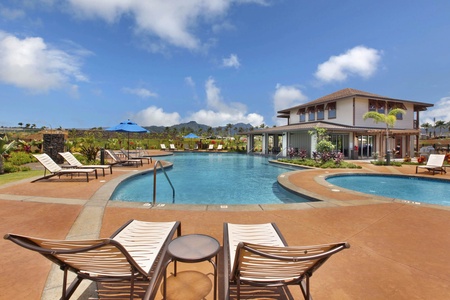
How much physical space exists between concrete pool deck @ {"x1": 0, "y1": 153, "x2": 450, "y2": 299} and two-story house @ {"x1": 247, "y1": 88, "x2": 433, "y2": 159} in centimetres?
1461

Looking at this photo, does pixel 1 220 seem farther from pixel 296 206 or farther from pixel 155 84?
pixel 155 84

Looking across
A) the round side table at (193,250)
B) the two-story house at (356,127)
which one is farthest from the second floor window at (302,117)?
the round side table at (193,250)

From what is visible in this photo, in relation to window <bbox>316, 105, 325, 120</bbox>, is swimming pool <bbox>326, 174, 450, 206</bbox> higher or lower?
lower

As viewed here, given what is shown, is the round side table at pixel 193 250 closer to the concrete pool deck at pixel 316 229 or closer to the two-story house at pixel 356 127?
the concrete pool deck at pixel 316 229

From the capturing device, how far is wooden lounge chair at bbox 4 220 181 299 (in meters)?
1.59

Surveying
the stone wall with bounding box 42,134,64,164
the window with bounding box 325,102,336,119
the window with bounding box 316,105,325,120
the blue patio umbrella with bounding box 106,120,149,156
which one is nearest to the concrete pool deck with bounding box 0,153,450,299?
the blue patio umbrella with bounding box 106,120,149,156

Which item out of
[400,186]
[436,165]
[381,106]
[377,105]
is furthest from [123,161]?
[381,106]

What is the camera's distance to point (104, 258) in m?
1.75

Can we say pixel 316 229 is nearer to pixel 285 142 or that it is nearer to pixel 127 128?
pixel 127 128

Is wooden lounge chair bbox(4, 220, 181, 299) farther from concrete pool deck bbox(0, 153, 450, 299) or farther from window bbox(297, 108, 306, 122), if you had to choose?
window bbox(297, 108, 306, 122)

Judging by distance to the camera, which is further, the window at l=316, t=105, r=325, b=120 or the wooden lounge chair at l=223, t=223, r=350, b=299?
the window at l=316, t=105, r=325, b=120

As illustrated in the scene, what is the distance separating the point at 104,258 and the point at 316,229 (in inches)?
135

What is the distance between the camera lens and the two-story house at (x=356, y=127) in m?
19.7

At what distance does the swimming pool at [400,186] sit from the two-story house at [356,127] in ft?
25.2
